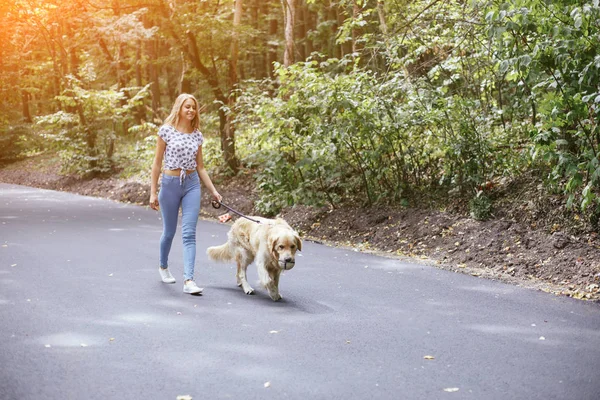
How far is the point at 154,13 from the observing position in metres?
21.2

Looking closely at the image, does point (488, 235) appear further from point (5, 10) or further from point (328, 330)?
point (5, 10)

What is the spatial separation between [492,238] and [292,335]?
4921 mm

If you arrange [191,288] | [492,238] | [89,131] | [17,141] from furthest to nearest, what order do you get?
[17,141] < [89,131] < [492,238] < [191,288]

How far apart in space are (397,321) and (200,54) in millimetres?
16194

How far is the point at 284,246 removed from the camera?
6.90m

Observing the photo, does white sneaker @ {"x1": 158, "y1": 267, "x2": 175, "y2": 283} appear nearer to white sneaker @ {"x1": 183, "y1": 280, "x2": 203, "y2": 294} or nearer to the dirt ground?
white sneaker @ {"x1": 183, "y1": 280, "x2": 203, "y2": 294}

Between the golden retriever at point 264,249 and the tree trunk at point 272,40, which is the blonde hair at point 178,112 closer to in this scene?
the golden retriever at point 264,249

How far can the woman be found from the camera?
7.66m

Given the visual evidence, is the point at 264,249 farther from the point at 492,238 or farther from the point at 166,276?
the point at 492,238

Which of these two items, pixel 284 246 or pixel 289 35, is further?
pixel 289 35

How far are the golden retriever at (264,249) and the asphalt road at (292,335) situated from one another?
0.27m

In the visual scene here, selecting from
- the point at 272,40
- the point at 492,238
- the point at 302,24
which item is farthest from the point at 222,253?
the point at 302,24

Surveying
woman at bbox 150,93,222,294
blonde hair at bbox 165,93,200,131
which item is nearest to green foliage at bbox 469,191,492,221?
woman at bbox 150,93,222,294

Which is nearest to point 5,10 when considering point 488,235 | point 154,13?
point 154,13
